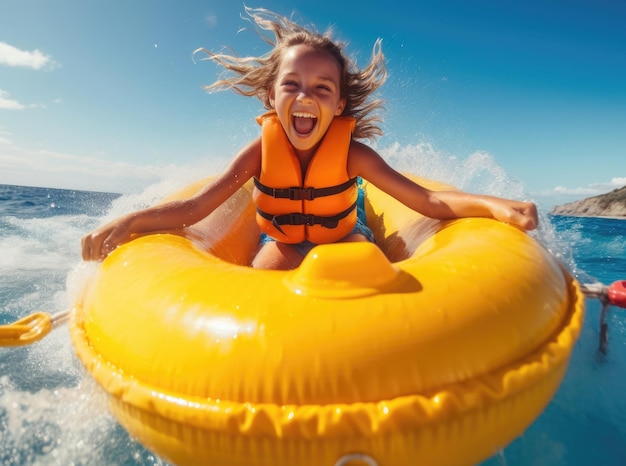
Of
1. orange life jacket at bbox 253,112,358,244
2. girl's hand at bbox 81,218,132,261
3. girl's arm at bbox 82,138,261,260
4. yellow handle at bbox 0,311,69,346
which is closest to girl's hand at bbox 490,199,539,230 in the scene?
orange life jacket at bbox 253,112,358,244

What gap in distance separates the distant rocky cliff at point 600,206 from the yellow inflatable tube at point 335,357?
33.4 m

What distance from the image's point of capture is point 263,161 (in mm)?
2258

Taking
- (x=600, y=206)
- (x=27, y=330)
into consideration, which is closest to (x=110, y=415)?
(x=27, y=330)

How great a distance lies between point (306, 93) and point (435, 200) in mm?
740

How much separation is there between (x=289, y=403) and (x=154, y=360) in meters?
0.37

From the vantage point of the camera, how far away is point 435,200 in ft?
6.62

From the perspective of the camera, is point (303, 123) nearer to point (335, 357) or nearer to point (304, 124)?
point (304, 124)

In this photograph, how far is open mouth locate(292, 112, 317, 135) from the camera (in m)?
2.11

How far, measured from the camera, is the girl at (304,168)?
1932 millimetres

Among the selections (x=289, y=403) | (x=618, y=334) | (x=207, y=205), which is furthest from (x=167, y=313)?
(x=618, y=334)

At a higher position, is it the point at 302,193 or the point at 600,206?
the point at 302,193

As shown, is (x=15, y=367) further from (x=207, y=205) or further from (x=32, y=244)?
(x=32, y=244)

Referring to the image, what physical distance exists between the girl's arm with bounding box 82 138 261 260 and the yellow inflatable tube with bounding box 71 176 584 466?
1.43 ft

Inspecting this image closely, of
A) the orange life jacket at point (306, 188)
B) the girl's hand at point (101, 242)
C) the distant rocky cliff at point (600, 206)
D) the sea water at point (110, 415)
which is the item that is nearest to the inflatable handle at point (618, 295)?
the sea water at point (110, 415)
